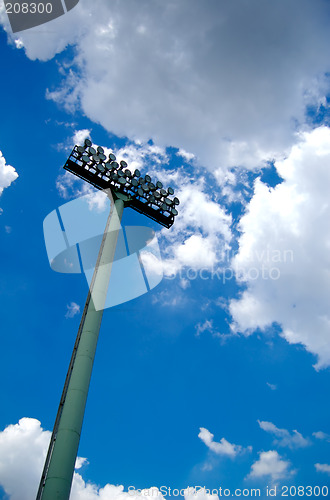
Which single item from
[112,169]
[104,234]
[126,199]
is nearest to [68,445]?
[104,234]

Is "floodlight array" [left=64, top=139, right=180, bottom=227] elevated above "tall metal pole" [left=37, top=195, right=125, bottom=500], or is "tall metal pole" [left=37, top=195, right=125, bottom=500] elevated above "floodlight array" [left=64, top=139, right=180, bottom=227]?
"floodlight array" [left=64, top=139, right=180, bottom=227]

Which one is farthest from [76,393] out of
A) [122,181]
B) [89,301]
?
[122,181]

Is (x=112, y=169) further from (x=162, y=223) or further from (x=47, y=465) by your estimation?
(x=47, y=465)

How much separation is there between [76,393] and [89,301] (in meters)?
4.15

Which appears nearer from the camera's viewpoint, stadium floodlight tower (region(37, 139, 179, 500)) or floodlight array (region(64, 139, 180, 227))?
stadium floodlight tower (region(37, 139, 179, 500))

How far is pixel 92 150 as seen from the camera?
743 inches

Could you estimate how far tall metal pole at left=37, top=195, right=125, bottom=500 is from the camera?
9.65 meters

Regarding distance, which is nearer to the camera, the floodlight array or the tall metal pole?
the tall metal pole

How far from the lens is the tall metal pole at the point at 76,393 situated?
380 inches

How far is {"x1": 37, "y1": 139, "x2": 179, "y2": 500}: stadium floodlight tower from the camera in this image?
991cm

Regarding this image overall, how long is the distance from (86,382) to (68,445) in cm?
216

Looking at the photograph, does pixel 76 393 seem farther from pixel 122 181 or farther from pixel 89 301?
pixel 122 181

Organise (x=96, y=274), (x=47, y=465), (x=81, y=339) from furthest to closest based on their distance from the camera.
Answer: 1. (x=96, y=274)
2. (x=81, y=339)
3. (x=47, y=465)

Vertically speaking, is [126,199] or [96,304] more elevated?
[126,199]
